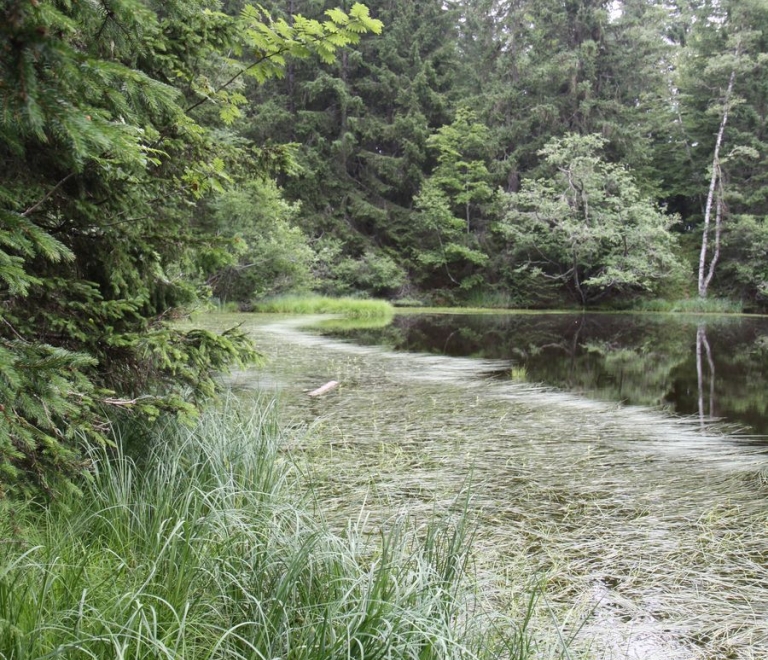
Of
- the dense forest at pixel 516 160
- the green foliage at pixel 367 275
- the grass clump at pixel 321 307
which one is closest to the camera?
the grass clump at pixel 321 307

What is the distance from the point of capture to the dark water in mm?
5676

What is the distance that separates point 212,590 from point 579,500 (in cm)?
183

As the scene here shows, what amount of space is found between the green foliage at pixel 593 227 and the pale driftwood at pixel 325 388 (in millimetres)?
12889

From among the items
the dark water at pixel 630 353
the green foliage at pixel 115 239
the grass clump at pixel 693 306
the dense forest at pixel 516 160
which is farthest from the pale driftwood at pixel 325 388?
the grass clump at pixel 693 306

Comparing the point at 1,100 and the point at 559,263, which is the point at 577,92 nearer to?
the point at 559,263

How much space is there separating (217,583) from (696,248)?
2228 cm

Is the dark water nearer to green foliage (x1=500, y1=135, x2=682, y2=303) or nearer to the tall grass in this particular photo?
green foliage (x1=500, y1=135, x2=682, y2=303)

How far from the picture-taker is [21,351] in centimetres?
154

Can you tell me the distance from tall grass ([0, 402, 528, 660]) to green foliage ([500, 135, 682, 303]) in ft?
53.2

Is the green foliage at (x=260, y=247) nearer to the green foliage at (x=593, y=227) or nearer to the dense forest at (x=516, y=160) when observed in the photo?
the dense forest at (x=516, y=160)

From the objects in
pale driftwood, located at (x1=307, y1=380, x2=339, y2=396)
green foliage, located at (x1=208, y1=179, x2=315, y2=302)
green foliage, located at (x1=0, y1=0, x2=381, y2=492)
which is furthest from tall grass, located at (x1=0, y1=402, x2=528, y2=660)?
green foliage, located at (x1=208, y1=179, x2=315, y2=302)

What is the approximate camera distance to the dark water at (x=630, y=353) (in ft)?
18.6

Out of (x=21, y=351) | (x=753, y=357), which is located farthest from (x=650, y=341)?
(x=21, y=351)

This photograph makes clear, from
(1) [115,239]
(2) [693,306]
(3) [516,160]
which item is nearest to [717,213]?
(2) [693,306]
